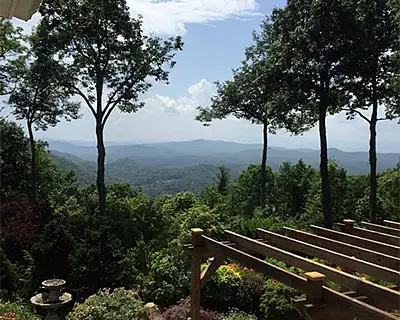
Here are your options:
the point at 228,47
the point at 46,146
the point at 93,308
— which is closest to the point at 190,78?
the point at 228,47

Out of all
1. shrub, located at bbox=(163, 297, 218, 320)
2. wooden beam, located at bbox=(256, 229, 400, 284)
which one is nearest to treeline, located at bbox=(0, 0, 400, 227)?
shrub, located at bbox=(163, 297, 218, 320)

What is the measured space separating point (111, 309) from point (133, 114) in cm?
769

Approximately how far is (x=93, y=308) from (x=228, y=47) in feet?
36.7

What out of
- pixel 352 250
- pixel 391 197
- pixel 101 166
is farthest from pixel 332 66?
pixel 352 250

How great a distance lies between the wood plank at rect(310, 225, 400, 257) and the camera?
304 centimetres

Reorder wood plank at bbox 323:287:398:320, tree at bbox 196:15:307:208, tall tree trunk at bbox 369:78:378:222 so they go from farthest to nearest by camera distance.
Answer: tree at bbox 196:15:307:208
tall tree trunk at bbox 369:78:378:222
wood plank at bbox 323:287:398:320

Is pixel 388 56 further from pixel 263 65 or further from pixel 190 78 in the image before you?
pixel 190 78

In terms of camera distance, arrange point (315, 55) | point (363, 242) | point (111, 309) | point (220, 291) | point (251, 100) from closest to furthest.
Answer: point (363, 242)
point (111, 309)
point (220, 291)
point (315, 55)
point (251, 100)

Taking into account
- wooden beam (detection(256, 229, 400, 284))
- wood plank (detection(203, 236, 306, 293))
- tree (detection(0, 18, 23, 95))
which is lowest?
wood plank (detection(203, 236, 306, 293))

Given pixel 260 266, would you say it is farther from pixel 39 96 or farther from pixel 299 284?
pixel 39 96

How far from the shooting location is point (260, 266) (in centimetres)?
313

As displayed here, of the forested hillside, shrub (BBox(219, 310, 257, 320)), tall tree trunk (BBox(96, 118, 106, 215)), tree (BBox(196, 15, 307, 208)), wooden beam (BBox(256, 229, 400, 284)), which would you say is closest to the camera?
wooden beam (BBox(256, 229, 400, 284))

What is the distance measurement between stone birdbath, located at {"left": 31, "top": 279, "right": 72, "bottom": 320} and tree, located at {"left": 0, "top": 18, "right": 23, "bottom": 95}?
5795 millimetres

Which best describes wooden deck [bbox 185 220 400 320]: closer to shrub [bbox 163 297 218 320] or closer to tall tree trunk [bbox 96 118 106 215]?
shrub [bbox 163 297 218 320]
